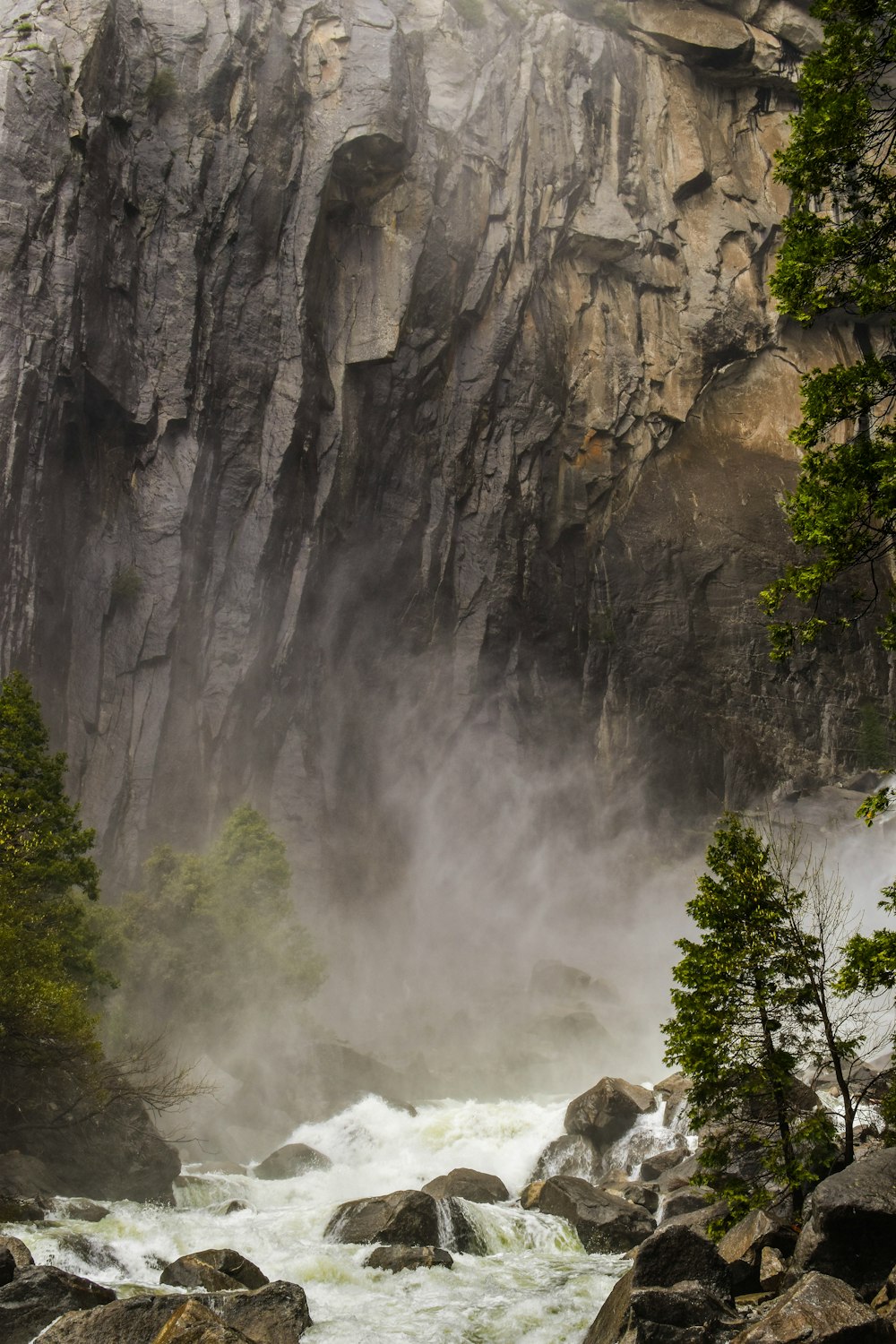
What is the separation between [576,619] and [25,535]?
32.0 m

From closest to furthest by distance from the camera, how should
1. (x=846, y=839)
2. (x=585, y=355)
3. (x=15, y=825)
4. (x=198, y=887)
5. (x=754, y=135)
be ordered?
(x=15, y=825)
(x=198, y=887)
(x=846, y=839)
(x=585, y=355)
(x=754, y=135)

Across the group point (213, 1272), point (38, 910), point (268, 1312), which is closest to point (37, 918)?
point (38, 910)

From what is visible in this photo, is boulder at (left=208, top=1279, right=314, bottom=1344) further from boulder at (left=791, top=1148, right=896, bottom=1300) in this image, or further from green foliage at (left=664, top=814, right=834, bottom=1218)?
boulder at (left=791, top=1148, right=896, bottom=1300)

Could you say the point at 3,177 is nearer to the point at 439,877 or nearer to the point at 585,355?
the point at 585,355

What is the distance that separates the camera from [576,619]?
6178 cm

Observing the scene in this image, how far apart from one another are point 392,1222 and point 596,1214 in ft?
16.0

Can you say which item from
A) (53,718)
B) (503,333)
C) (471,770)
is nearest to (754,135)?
(503,333)

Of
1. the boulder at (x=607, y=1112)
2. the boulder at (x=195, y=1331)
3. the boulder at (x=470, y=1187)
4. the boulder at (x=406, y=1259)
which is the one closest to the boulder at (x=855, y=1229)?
the boulder at (x=195, y=1331)

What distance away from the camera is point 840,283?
41.4 feet

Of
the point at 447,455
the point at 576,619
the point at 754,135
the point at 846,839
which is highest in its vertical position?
the point at 754,135

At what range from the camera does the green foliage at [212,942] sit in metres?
37.6

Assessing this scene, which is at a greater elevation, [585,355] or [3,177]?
[585,355]

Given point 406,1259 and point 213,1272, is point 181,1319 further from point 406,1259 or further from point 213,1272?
point 406,1259

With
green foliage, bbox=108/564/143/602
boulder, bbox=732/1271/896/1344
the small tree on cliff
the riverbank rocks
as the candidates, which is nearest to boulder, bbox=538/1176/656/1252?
the riverbank rocks
